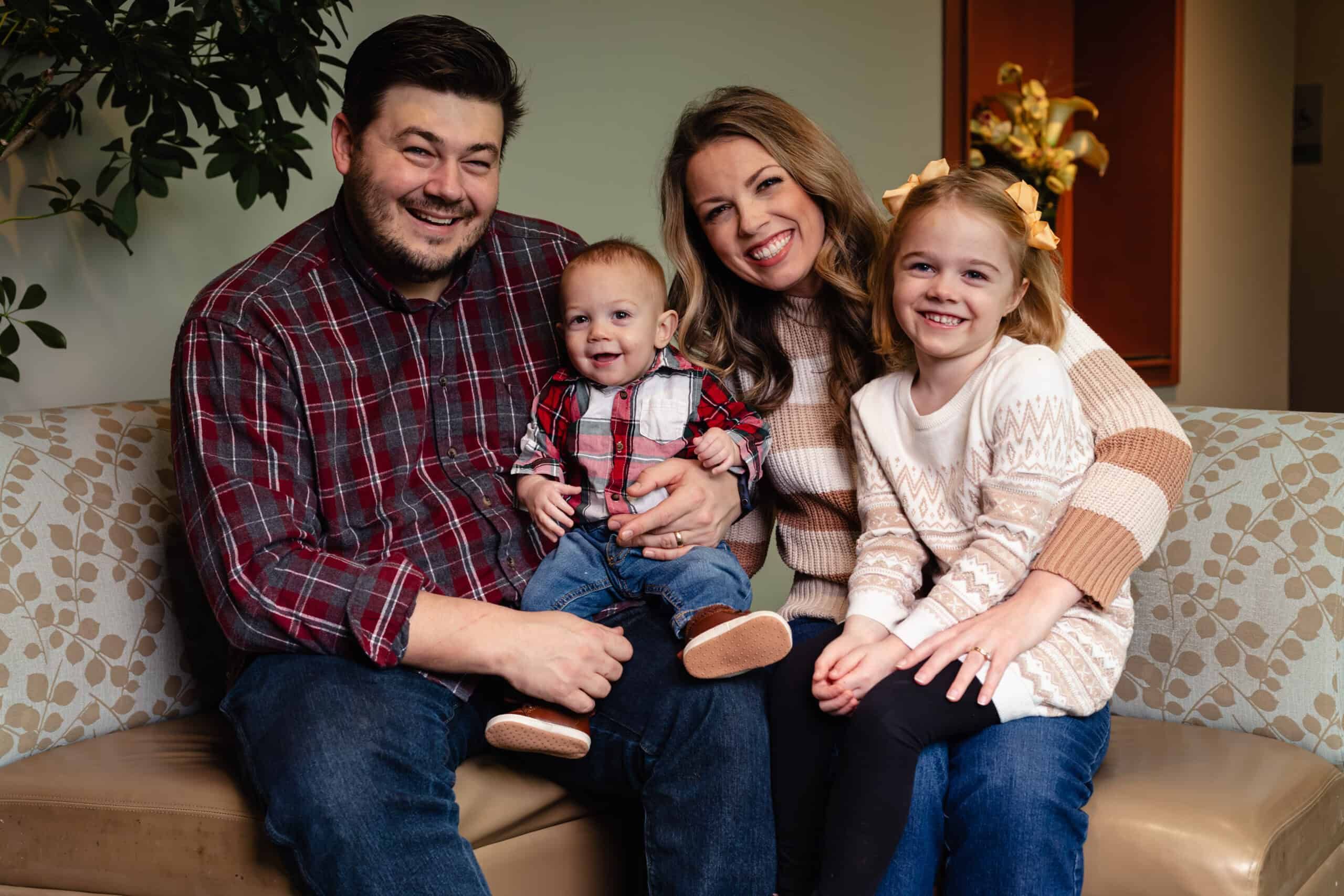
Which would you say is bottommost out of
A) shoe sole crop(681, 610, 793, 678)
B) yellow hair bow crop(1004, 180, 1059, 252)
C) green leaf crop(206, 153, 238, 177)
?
shoe sole crop(681, 610, 793, 678)

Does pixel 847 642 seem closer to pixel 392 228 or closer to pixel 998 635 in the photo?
pixel 998 635

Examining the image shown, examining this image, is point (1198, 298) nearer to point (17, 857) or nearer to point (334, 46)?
point (334, 46)

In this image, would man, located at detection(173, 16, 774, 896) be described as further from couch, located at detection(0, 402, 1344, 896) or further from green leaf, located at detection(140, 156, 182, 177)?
green leaf, located at detection(140, 156, 182, 177)

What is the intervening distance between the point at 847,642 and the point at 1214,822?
487mm

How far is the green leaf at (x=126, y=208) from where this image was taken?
1.87 meters

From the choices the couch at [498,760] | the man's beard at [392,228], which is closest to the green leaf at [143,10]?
the man's beard at [392,228]

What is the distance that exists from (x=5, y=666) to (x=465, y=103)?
1.04 meters

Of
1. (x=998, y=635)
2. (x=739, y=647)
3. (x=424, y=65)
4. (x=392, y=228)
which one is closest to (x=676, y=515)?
(x=739, y=647)

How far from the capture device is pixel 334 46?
245 centimetres

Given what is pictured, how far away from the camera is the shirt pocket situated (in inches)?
70.2

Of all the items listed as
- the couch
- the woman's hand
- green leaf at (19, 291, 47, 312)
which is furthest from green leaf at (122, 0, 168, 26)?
the woman's hand

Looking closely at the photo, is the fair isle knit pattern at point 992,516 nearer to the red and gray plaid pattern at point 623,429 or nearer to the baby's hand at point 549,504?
the red and gray plaid pattern at point 623,429

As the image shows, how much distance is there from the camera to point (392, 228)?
1705 mm

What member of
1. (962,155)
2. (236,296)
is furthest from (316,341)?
(962,155)
